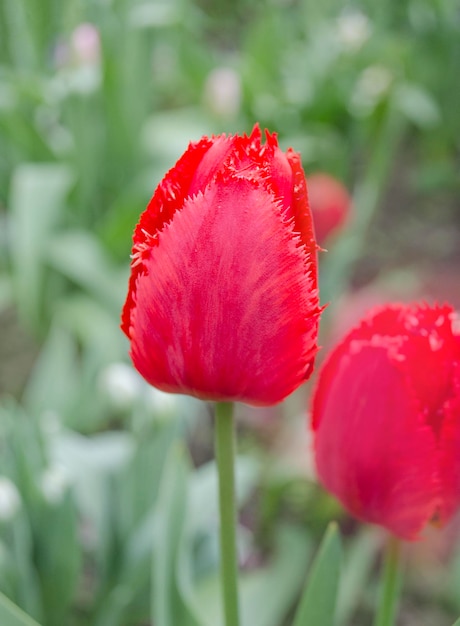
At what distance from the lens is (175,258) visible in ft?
0.96

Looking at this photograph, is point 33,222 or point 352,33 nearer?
point 33,222

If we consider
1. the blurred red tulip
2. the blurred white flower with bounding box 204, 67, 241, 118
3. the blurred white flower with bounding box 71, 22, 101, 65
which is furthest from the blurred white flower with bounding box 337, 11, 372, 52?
the blurred red tulip

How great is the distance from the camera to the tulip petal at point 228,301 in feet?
0.94

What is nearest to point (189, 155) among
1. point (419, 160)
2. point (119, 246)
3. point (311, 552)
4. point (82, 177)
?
point (311, 552)

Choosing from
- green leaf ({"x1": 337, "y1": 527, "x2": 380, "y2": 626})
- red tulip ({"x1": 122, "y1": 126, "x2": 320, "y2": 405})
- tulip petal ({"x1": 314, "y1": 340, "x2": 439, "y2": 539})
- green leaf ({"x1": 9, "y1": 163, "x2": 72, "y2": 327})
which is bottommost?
green leaf ({"x1": 337, "y1": 527, "x2": 380, "y2": 626})

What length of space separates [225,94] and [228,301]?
1491 millimetres

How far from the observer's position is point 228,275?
0.95 ft

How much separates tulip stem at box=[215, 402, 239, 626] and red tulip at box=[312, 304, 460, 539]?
58 millimetres

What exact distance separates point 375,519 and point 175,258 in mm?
174

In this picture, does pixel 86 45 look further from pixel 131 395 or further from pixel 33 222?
pixel 131 395

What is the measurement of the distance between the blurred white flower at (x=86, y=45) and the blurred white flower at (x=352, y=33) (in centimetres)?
61

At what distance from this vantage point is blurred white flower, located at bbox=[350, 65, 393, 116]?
177cm

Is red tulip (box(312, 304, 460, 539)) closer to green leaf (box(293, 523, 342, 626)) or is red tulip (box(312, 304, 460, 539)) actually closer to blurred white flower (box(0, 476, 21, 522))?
green leaf (box(293, 523, 342, 626))

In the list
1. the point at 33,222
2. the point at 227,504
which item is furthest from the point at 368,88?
the point at 227,504
